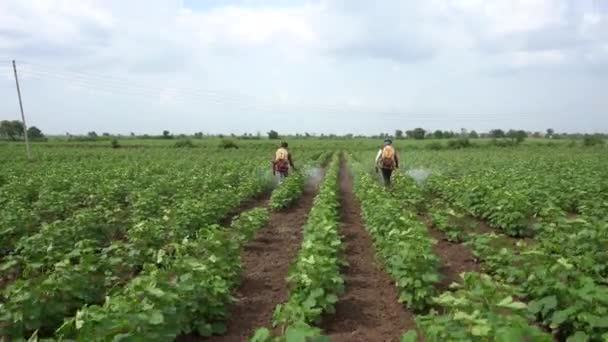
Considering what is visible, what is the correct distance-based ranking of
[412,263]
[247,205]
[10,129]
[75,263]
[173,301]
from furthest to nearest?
[10,129] → [247,205] → [75,263] → [412,263] → [173,301]

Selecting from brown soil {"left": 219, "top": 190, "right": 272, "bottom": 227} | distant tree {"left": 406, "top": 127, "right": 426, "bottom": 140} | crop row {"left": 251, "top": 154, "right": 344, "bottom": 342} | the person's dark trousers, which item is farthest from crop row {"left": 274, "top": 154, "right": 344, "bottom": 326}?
distant tree {"left": 406, "top": 127, "right": 426, "bottom": 140}

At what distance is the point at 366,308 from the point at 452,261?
2.51m

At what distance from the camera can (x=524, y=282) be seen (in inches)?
214

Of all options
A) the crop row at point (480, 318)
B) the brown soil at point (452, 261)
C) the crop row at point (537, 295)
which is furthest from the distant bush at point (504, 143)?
the crop row at point (480, 318)

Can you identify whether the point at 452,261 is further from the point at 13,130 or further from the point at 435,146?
the point at 13,130

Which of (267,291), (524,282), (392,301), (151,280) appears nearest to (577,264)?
(524,282)

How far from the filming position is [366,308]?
5.89 m

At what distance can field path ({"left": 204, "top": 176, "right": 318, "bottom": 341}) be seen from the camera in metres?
5.52

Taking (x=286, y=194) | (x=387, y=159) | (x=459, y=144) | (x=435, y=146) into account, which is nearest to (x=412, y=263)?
(x=286, y=194)

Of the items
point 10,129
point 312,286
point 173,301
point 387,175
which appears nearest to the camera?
point 173,301

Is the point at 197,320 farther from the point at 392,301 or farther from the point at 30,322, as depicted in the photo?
the point at 392,301

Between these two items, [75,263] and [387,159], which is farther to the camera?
[387,159]

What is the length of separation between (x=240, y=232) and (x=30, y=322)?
12.3 feet

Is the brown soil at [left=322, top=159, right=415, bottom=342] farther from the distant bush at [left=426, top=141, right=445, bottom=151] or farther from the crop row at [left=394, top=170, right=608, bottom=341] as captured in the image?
the distant bush at [left=426, top=141, right=445, bottom=151]
